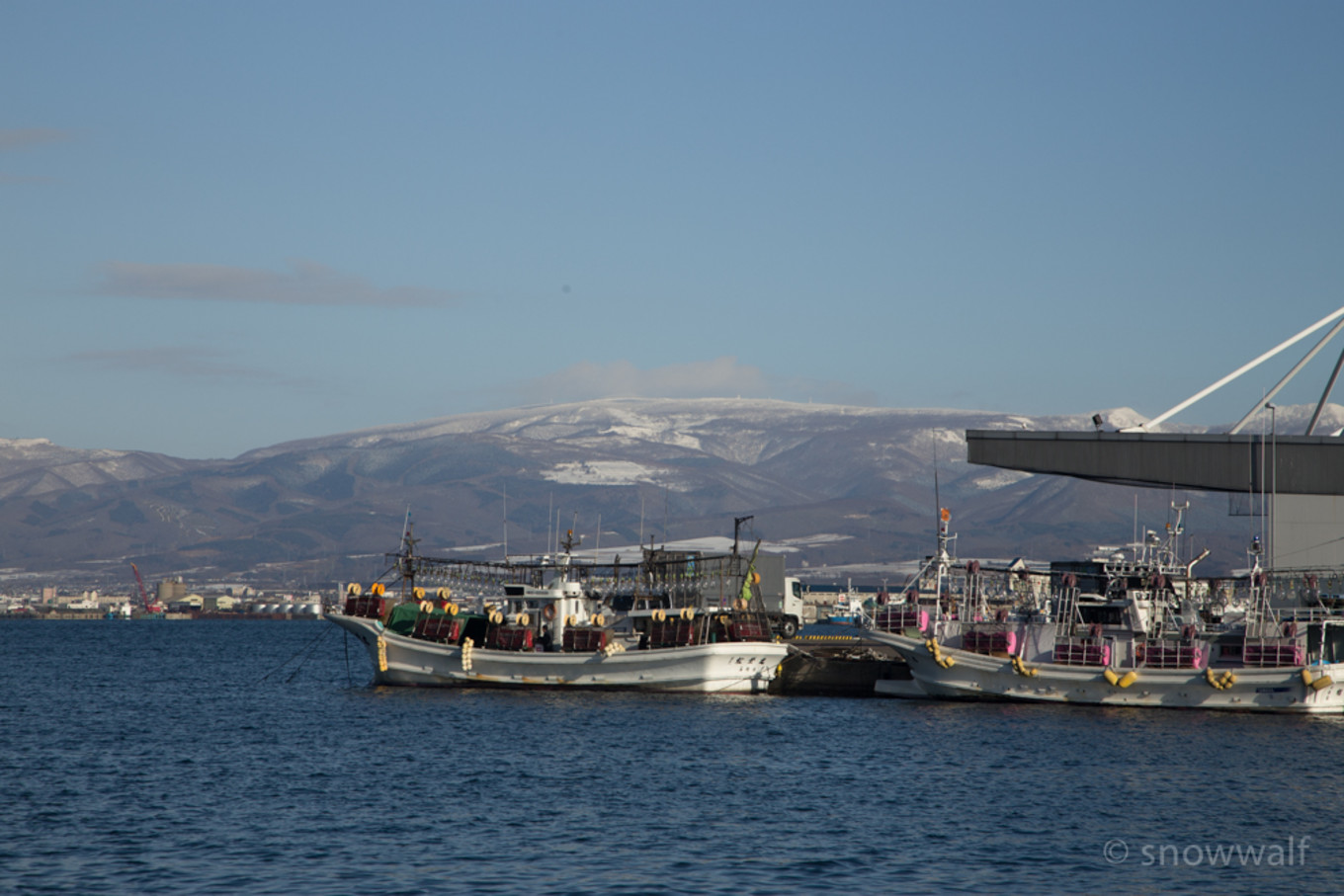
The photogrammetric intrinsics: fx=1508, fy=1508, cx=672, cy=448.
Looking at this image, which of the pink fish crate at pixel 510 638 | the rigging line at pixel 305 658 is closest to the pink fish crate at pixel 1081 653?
the pink fish crate at pixel 510 638

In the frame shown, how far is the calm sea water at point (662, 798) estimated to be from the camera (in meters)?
39.7

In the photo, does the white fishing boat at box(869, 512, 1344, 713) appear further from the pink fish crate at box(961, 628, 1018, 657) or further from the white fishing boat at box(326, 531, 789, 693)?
the white fishing boat at box(326, 531, 789, 693)

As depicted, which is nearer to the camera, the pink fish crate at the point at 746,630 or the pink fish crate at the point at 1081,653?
the pink fish crate at the point at 1081,653

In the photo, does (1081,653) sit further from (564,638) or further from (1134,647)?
(564,638)

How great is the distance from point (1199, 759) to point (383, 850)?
33.0 metres

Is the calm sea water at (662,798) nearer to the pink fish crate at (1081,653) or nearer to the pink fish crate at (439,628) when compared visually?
the pink fish crate at (1081,653)

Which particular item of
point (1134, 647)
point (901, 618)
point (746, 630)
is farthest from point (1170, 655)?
point (746, 630)

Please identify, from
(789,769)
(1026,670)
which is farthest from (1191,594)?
(789,769)

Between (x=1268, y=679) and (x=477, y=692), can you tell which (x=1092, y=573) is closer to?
(x=1268, y=679)

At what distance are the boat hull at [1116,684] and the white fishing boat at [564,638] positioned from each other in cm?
813

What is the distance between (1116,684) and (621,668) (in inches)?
1008

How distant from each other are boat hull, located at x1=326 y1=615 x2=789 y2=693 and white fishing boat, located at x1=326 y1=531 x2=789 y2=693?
0.05 meters

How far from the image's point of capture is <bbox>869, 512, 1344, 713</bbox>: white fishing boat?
7150 centimetres

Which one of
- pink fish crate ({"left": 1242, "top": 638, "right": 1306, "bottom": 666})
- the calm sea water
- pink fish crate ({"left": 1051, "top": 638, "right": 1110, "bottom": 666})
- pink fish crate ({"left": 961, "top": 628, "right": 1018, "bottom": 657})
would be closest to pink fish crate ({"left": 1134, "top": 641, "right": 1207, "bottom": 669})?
pink fish crate ({"left": 1051, "top": 638, "right": 1110, "bottom": 666})
